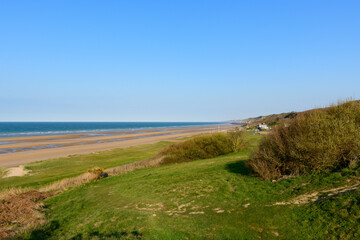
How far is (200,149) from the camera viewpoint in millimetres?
29328

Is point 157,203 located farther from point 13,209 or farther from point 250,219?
point 13,209

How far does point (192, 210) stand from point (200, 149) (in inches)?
736

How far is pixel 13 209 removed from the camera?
12.8 m

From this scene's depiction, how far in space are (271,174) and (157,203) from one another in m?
6.85

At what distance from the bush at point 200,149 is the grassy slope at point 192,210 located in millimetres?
12176

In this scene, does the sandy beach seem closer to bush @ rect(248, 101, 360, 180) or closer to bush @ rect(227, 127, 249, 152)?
bush @ rect(227, 127, 249, 152)

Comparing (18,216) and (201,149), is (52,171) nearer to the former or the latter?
(18,216)

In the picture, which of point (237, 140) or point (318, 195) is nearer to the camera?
point (318, 195)

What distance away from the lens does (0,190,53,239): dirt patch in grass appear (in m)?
10.6

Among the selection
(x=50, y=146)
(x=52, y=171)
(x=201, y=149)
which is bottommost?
(x=52, y=171)

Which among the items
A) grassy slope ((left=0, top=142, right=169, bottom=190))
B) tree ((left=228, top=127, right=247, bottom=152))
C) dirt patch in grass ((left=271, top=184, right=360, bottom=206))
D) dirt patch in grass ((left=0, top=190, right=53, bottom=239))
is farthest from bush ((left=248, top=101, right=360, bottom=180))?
grassy slope ((left=0, top=142, right=169, bottom=190))

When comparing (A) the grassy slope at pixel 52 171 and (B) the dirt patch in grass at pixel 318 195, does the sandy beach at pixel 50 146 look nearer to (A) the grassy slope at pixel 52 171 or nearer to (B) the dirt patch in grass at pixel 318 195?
(A) the grassy slope at pixel 52 171

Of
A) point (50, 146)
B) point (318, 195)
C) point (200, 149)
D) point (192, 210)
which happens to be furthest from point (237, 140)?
point (50, 146)

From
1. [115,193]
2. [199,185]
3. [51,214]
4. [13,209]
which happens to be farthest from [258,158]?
[13,209]
